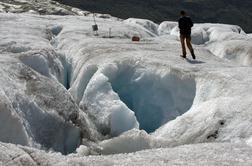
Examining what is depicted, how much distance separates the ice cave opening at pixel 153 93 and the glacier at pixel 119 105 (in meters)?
0.05

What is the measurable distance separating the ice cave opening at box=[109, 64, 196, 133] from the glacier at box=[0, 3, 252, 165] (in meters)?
0.05

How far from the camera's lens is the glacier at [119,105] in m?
14.7

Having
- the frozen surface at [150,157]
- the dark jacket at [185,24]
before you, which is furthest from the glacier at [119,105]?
the dark jacket at [185,24]

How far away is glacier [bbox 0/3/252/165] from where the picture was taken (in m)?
14.7

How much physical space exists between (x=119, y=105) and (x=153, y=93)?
294 cm

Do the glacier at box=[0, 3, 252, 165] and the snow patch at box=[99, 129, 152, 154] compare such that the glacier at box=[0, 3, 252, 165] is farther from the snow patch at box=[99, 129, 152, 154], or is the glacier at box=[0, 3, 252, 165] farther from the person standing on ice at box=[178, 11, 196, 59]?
the person standing on ice at box=[178, 11, 196, 59]

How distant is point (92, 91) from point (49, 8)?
81.2 meters

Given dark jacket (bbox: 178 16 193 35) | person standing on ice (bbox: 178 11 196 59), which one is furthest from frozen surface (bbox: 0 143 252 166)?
dark jacket (bbox: 178 16 193 35)

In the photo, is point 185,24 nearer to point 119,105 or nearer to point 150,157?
point 119,105

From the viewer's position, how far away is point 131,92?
95.4 ft

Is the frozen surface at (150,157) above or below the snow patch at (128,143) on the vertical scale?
above

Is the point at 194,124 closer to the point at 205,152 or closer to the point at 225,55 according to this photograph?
the point at 205,152

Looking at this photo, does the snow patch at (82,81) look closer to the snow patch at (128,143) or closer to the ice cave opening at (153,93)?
the ice cave opening at (153,93)

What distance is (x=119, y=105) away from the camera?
2594 cm
